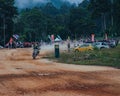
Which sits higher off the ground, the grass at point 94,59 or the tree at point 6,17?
the tree at point 6,17

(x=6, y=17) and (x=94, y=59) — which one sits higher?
(x=6, y=17)

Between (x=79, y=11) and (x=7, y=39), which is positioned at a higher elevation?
(x=79, y=11)

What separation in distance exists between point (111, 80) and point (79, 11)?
117 meters

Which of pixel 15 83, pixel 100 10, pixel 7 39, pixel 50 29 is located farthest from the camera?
pixel 50 29

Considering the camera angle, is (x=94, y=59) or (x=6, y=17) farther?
(x=6, y=17)

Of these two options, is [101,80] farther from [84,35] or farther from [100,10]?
[84,35]

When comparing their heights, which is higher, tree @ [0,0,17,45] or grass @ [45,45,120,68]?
tree @ [0,0,17,45]

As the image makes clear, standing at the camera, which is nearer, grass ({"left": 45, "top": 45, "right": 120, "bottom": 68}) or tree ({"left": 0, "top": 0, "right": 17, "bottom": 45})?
grass ({"left": 45, "top": 45, "right": 120, "bottom": 68})

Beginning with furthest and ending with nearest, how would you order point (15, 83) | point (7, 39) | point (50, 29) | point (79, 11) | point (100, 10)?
point (79, 11)
point (50, 29)
point (7, 39)
point (100, 10)
point (15, 83)

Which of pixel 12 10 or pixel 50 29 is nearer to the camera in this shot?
pixel 12 10

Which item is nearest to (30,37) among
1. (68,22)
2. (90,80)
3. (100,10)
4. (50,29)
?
(50,29)

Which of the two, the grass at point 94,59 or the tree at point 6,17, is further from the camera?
the tree at point 6,17

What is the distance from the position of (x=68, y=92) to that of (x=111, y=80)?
3.94 meters

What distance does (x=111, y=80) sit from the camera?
17016mm
